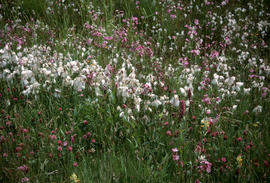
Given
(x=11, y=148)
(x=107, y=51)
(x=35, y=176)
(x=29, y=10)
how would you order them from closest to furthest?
(x=35, y=176), (x=11, y=148), (x=107, y=51), (x=29, y=10)

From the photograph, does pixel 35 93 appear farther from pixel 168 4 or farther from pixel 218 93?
pixel 168 4

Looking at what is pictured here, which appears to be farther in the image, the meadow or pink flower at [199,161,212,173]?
the meadow

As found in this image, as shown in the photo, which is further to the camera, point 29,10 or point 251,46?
point 29,10

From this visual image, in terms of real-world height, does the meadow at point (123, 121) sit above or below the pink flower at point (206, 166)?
above

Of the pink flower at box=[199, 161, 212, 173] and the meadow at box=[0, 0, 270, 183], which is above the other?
the meadow at box=[0, 0, 270, 183]

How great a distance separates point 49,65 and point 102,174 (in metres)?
1.62

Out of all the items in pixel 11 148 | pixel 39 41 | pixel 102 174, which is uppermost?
pixel 39 41

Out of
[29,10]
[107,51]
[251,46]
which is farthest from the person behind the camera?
[29,10]

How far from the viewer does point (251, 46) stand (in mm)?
4910

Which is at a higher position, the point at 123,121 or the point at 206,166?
the point at 123,121

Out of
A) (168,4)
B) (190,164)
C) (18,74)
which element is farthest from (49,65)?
(168,4)

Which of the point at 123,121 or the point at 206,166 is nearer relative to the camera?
the point at 206,166

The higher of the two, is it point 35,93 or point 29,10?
point 29,10

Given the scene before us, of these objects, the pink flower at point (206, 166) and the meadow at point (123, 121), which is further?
the meadow at point (123, 121)
